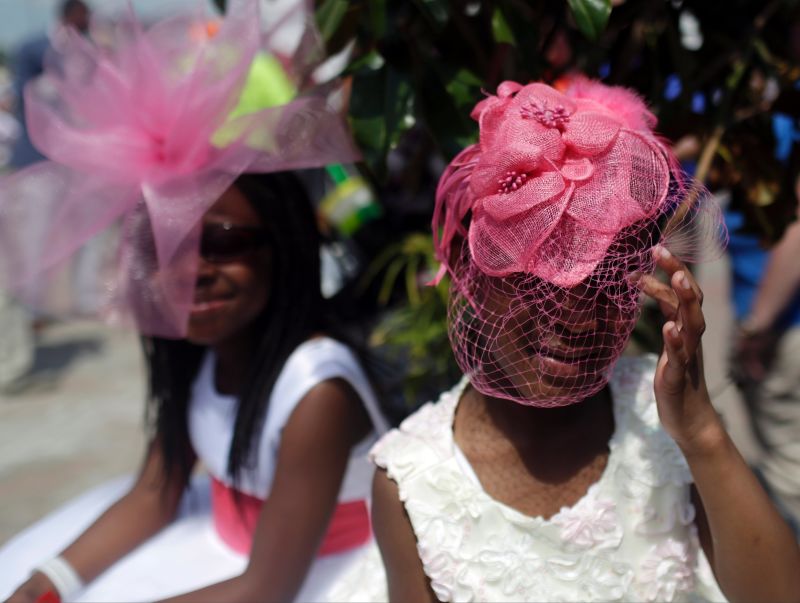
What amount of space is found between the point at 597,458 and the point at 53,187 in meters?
1.12

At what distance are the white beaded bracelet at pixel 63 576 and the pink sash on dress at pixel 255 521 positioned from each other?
32 centimetres

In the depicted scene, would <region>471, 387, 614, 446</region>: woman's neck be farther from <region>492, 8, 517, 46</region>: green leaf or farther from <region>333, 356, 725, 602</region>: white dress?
<region>492, 8, 517, 46</region>: green leaf

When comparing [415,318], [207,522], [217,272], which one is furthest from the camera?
[415,318]

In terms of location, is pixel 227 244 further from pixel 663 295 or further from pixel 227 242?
pixel 663 295

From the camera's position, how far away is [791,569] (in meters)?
1.05

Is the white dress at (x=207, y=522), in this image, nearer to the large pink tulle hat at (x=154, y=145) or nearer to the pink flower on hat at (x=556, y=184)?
the large pink tulle hat at (x=154, y=145)

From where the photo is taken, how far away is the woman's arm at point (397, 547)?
3.99 ft

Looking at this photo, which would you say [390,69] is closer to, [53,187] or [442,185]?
[442,185]

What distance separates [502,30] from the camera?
1.36 m

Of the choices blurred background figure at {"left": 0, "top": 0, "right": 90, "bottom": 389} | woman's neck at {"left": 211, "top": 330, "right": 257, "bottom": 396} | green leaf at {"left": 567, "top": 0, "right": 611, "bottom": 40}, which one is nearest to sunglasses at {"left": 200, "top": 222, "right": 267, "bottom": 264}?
woman's neck at {"left": 211, "top": 330, "right": 257, "bottom": 396}

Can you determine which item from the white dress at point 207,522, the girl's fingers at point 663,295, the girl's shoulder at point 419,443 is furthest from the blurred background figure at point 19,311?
the girl's fingers at point 663,295

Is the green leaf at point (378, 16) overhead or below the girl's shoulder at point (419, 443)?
overhead

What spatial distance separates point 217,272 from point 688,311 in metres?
0.94

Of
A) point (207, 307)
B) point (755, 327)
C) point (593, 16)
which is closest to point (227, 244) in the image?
point (207, 307)
